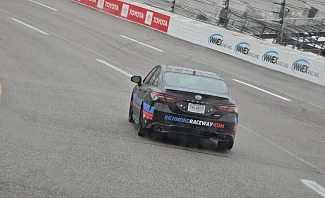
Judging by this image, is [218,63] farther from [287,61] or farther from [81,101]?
[81,101]

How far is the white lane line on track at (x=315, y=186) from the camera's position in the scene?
9.95 metres

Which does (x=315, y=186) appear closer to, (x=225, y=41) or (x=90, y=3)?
(x=225, y=41)

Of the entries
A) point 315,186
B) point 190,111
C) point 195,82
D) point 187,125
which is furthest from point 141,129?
point 315,186

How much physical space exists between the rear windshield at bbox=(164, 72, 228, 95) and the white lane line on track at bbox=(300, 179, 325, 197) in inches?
87.3

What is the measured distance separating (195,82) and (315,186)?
2.94 metres

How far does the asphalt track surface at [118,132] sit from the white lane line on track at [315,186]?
132mm

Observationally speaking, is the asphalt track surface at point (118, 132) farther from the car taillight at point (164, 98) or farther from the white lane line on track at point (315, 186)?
the car taillight at point (164, 98)

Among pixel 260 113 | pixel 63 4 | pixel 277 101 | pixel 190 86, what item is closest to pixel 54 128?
pixel 190 86

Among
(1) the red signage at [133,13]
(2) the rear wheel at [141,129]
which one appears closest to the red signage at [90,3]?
(1) the red signage at [133,13]

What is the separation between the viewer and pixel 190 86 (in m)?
11.9

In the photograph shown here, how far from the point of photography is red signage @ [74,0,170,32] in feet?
114

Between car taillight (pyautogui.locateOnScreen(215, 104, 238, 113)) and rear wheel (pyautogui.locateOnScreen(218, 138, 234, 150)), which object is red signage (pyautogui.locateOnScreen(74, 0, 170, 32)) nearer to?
rear wheel (pyautogui.locateOnScreen(218, 138, 234, 150))

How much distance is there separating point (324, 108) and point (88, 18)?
1713cm

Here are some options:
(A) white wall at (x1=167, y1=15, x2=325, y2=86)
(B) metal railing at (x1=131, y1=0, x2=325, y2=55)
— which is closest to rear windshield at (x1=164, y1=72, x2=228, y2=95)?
(A) white wall at (x1=167, y1=15, x2=325, y2=86)
